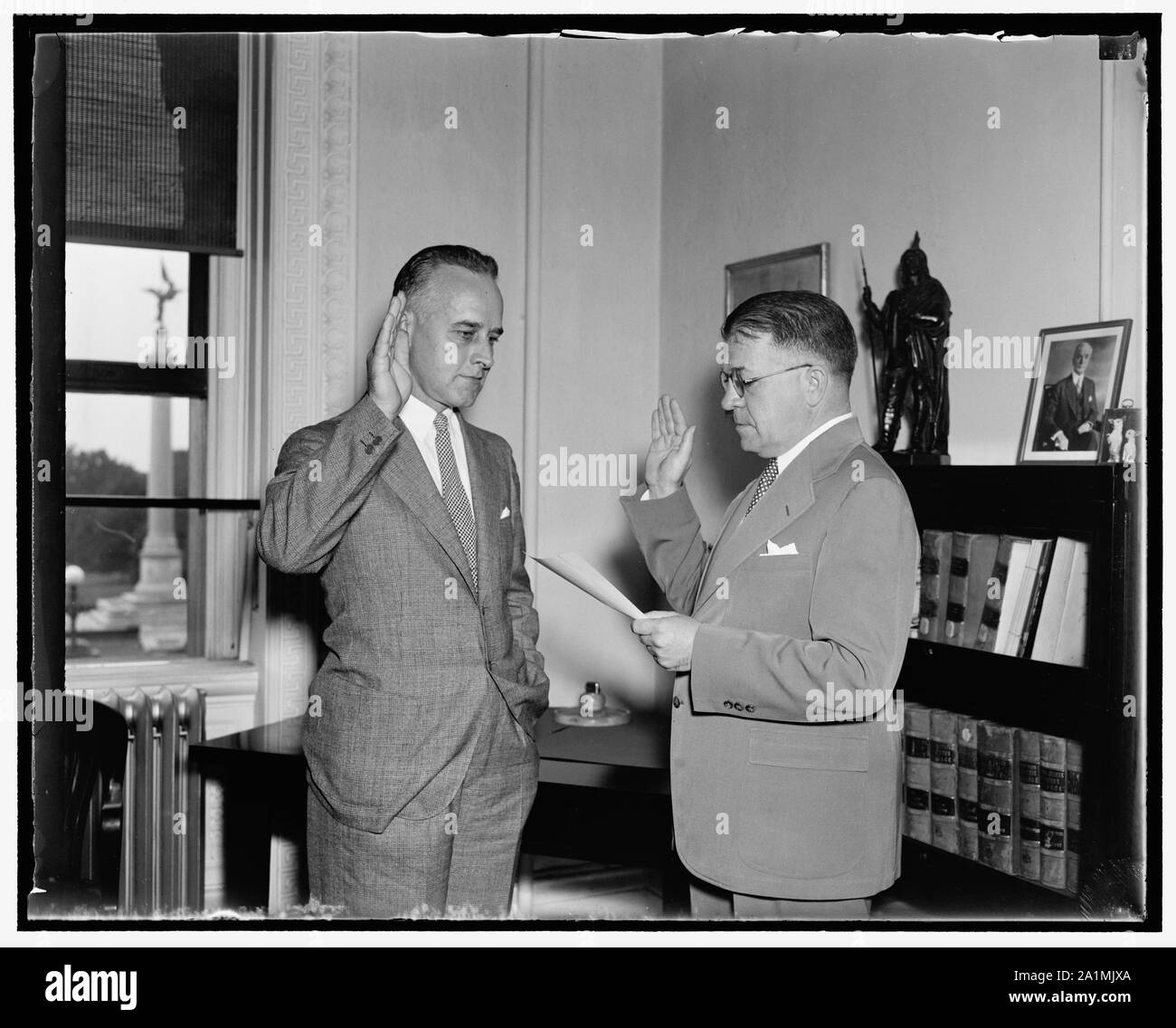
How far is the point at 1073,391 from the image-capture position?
250cm

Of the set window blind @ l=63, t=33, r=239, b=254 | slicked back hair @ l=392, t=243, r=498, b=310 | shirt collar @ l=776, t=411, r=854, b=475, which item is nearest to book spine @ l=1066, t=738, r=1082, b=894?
shirt collar @ l=776, t=411, r=854, b=475

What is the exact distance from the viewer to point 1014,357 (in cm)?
272

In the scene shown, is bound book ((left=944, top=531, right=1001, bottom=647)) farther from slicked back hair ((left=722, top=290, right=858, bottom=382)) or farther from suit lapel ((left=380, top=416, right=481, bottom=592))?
suit lapel ((left=380, top=416, right=481, bottom=592))

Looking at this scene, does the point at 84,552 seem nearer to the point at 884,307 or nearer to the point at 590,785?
the point at 590,785

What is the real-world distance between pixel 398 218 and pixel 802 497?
2119 millimetres

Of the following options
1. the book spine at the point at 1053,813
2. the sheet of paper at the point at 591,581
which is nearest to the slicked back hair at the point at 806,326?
the sheet of paper at the point at 591,581

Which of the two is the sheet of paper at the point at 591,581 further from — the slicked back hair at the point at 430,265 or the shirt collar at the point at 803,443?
the slicked back hair at the point at 430,265

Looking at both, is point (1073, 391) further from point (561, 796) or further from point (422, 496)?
point (561, 796)

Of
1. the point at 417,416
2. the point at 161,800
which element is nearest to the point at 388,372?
the point at 417,416

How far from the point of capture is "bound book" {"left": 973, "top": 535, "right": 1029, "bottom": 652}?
98.3 inches

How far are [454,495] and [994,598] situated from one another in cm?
120

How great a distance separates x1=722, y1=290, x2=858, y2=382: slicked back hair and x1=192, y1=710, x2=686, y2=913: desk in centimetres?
115

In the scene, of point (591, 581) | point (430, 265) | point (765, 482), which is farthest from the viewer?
point (430, 265)
